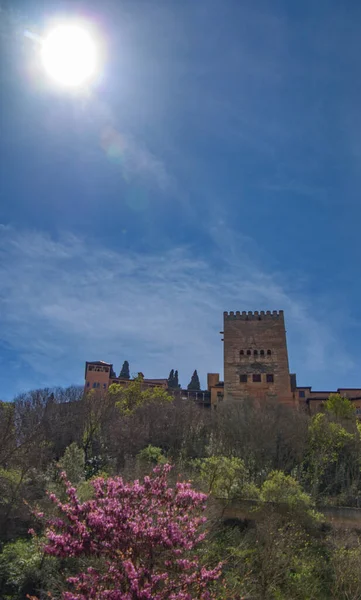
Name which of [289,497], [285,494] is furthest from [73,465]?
[289,497]

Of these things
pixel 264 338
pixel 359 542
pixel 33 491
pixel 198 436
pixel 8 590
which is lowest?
pixel 8 590

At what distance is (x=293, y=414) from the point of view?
126 feet

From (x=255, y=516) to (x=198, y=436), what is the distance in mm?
13899

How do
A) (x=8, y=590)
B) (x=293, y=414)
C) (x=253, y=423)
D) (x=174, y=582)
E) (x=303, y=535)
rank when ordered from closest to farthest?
(x=174, y=582), (x=8, y=590), (x=303, y=535), (x=253, y=423), (x=293, y=414)

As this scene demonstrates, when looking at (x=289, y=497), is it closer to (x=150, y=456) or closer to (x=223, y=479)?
(x=223, y=479)

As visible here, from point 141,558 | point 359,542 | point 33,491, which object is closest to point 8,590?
point 33,491

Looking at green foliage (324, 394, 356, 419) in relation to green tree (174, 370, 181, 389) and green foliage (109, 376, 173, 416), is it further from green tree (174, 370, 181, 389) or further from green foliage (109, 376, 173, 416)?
green tree (174, 370, 181, 389)

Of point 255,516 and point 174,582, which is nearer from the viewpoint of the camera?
point 174,582

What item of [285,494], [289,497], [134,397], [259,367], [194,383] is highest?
[194,383]

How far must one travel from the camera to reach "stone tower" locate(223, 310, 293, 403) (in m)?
51.8

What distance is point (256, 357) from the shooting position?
5416cm

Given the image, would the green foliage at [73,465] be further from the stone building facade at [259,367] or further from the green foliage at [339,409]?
the stone building facade at [259,367]

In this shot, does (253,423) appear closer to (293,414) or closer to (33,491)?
(293,414)

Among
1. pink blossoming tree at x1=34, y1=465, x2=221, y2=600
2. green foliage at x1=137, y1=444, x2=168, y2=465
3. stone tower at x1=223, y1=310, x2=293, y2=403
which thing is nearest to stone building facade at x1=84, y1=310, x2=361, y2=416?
stone tower at x1=223, y1=310, x2=293, y2=403
